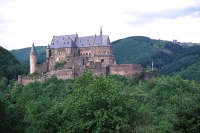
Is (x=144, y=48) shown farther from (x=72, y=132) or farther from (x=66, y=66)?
(x=72, y=132)

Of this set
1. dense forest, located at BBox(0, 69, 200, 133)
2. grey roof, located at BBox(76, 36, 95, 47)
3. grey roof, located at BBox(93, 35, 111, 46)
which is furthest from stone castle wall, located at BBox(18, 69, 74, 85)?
dense forest, located at BBox(0, 69, 200, 133)

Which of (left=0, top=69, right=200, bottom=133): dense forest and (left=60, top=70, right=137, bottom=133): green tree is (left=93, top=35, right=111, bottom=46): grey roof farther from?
(left=60, top=70, right=137, bottom=133): green tree

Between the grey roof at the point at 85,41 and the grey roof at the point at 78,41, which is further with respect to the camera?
the grey roof at the point at 85,41

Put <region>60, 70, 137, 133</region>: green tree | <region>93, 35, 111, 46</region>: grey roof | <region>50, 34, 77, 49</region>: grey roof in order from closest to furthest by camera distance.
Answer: <region>60, 70, 137, 133</region>: green tree → <region>93, 35, 111, 46</region>: grey roof → <region>50, 34, 77, 49</region>: grey roof

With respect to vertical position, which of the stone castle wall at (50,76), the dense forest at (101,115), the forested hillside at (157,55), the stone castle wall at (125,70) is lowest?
the dense forest at (101,115)

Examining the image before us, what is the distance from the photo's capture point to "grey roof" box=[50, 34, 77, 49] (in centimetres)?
7344

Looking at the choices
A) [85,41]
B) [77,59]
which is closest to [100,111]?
[77,59]

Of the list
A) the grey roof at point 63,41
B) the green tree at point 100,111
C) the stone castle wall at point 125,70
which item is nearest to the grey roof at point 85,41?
the grey roof at point 63,41

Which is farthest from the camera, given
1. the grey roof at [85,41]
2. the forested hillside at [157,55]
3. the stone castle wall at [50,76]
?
the forested hillside at [157,55]

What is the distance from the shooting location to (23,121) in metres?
39.4

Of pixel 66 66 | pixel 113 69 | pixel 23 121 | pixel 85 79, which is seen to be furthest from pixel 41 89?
pixel 23 121

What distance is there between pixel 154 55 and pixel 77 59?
94452 mm

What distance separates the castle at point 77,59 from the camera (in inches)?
2569

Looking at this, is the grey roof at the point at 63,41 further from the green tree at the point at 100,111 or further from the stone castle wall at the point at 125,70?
the green tree at the point at 100,111
